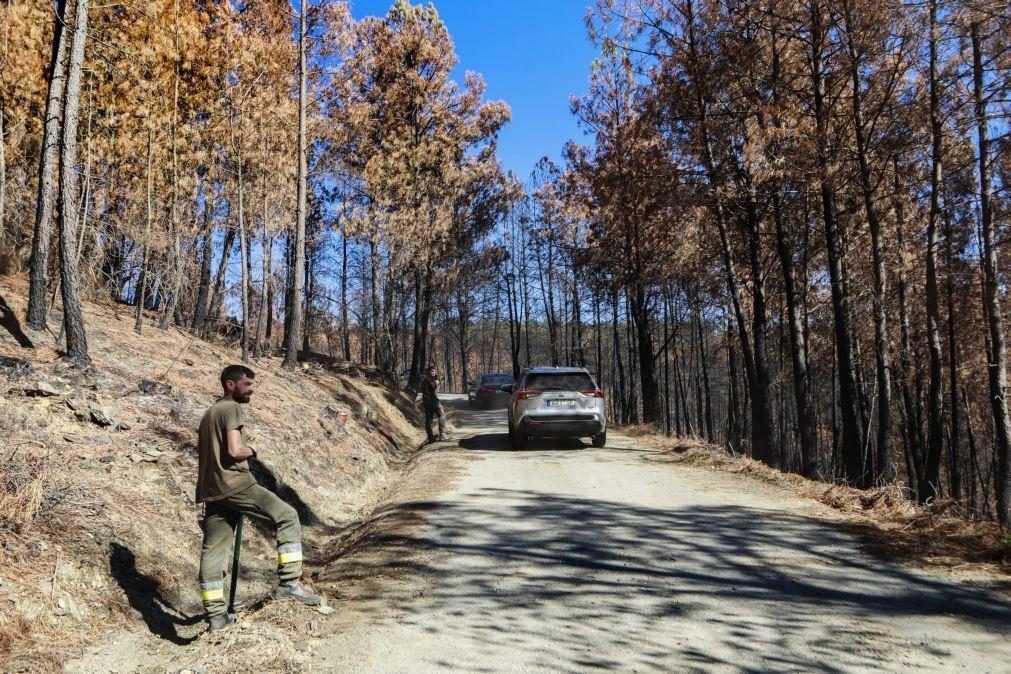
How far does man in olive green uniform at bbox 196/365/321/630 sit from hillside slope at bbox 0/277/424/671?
0.91 feet

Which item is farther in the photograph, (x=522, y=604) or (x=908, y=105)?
(x=908, y=105)

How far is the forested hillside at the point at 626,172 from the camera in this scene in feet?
37.1

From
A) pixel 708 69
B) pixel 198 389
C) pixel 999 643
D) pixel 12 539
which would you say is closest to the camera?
pixel 999 643

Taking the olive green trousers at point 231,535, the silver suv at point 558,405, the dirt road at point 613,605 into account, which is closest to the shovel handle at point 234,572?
the olive green trousers at point 231,535

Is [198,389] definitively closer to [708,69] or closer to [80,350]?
[80,350]

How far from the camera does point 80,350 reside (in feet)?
28.9

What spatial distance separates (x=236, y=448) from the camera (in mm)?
4629

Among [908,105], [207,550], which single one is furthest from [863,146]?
[207,550]

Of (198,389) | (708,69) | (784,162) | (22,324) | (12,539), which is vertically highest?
(708,69)

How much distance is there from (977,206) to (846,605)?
16.2 metres

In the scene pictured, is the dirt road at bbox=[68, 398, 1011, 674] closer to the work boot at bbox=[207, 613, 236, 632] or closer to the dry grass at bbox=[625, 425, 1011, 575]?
the work boot at bbox=[207, 613, 236, 632]

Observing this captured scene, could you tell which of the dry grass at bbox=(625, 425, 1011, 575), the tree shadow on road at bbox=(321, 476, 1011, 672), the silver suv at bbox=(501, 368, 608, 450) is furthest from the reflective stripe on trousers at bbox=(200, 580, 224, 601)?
the silver suv at bbox=(501, 368, 608, 450)

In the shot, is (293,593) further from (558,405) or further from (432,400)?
(432,400)

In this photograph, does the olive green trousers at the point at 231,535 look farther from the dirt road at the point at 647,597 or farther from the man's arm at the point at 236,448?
the dirt road at the point at 647,597
